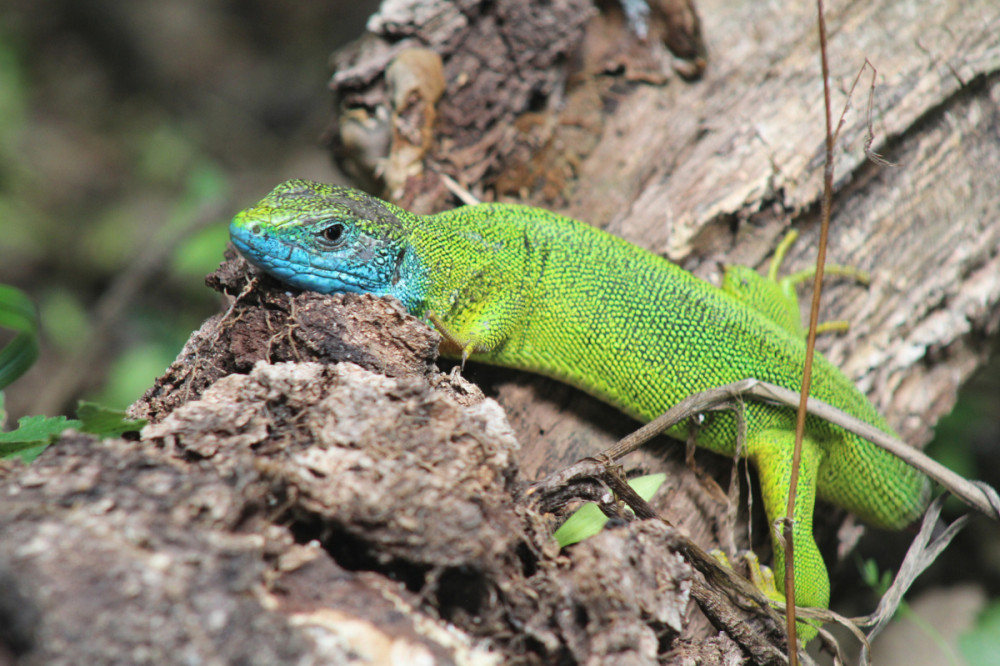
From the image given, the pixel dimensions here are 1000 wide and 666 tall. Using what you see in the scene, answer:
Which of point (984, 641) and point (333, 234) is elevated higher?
point (984, 641)

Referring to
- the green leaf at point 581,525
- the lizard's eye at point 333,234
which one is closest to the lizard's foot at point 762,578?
the green leaf at point 581,525

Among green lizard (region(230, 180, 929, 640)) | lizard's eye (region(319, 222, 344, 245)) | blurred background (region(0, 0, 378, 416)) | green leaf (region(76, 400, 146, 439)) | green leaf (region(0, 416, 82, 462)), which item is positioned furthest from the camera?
blurred background (region(0, 0, 378, 416))

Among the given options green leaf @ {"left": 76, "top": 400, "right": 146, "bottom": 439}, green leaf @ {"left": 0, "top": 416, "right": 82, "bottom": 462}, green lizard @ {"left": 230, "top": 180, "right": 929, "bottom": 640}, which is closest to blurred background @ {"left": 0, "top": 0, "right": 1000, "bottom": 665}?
green lizard @ {"left": 230, "top": 180, "right": 929, "bottom": 640}

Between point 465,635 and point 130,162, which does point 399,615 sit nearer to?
point 465,635

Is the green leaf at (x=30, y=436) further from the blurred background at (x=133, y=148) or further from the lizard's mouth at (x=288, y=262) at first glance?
the blurred background at (x=133, y=148)

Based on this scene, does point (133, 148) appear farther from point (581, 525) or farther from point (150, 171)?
point (581, 525)

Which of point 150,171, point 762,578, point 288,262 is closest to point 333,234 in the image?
point 288,262

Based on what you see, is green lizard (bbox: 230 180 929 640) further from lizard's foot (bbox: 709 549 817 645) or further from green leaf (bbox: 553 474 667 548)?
green leaf (bbox: 553 474 667 548)
